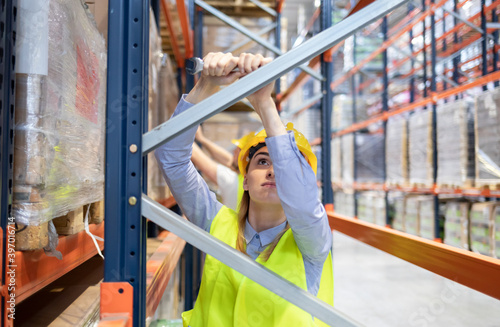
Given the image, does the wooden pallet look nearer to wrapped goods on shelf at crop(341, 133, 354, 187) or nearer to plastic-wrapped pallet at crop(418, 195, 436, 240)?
plastic-wrapped pallet at crop(418, 195, 436, 240)

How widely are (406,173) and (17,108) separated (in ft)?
23.5

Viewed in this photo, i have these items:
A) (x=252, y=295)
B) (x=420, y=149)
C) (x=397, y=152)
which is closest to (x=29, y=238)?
(x=252, y=295)

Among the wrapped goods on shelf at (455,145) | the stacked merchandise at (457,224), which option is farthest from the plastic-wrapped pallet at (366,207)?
the wrapped goods on shelf at (455,145)

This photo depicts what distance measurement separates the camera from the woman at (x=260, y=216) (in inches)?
48.5

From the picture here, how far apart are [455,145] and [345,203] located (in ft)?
17.2

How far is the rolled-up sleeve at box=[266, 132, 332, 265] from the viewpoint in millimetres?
1214

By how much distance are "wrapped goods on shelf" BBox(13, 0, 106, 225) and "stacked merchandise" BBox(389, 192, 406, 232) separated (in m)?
7.36

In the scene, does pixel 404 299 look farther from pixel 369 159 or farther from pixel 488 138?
pixel 369 159

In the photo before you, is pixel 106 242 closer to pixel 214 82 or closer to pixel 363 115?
pixel 214 82

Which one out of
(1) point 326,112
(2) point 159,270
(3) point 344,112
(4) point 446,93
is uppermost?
(3) point 344,112

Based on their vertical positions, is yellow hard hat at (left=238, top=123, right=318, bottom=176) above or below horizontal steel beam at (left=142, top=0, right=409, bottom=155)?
below

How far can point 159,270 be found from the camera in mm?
1929

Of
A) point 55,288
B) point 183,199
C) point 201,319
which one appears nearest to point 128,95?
point 183,199

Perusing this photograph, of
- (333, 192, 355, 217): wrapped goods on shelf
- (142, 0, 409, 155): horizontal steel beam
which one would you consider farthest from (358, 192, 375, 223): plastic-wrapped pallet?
(142, 0, 409, 155): horizontal steel beam
